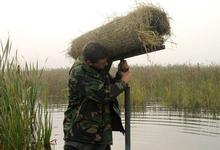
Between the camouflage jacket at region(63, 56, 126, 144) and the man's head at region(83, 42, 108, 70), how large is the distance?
0.06m

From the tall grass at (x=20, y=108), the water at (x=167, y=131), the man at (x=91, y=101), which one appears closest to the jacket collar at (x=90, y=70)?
the man at (x=91, y=101)

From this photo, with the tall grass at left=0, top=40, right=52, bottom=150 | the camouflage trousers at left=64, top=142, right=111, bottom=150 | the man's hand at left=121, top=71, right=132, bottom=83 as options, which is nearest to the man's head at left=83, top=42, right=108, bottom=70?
the man's hand at left=121, top=71, right=132, bottom=83

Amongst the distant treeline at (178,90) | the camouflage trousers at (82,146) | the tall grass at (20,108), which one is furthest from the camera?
the distant treeline at (178,90)

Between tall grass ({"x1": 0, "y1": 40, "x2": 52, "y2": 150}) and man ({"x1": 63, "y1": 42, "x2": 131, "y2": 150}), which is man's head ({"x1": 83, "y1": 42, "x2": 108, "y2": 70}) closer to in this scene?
man ({"x1": 63, "y1": 42, "x2": 131, "y2": 150})

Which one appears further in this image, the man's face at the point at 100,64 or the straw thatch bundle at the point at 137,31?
the straw thatch bundle at the point at 137,31

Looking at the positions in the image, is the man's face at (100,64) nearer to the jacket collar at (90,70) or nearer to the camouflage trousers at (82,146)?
the jacket collar at (90,70)

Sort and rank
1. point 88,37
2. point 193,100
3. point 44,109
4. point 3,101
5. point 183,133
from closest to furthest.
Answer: point 88,37, point 3,101, point 44,109, point 183,133, point 193,100

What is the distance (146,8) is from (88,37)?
31.1 inches

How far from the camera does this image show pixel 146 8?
466cm

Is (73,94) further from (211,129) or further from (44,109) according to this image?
(211,129)

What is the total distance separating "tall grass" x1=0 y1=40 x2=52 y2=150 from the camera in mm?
5990

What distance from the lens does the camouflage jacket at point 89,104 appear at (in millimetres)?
4316

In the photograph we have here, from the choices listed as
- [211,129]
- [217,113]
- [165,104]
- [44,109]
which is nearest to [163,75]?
[165,104]

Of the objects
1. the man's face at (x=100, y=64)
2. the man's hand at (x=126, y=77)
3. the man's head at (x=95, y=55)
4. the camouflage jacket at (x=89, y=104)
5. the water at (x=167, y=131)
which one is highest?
the man's head at (x=95, y=55)
